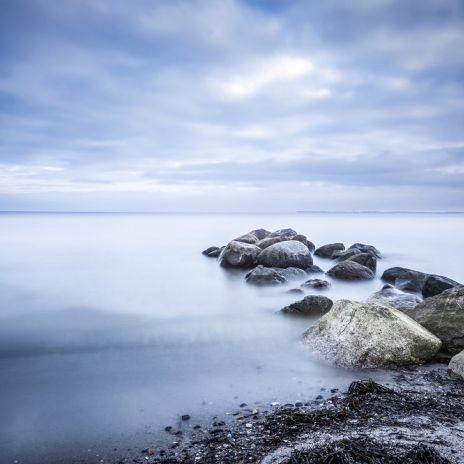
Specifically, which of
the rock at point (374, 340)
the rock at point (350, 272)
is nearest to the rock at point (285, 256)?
the rock at point (350, 272)

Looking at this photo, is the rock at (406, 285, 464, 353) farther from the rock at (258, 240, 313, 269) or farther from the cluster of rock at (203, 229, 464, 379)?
the rock at (258, 240, 313, 269)

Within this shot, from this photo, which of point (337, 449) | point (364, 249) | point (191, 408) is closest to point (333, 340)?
point (191, 408)

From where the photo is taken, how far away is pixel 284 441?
4.54 metres

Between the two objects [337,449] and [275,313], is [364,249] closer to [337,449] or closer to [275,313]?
[275,313]

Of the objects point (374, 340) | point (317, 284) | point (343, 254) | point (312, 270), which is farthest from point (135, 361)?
point (343, 254)

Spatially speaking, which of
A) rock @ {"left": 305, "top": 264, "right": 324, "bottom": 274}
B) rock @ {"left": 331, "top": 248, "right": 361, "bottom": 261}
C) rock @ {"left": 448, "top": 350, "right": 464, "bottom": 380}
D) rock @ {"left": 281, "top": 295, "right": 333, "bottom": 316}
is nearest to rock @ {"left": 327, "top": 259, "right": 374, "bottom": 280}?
rock @ {"left": 305, "top": 264, "right": 324, "bottom": 274}

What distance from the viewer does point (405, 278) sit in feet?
50.5

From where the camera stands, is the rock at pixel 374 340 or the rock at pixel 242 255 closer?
the rock at pixel 374 340

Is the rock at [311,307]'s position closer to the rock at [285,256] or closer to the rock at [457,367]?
the rock at [457,367]

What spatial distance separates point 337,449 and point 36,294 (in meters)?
13.0

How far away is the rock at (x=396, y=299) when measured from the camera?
979 centimetres

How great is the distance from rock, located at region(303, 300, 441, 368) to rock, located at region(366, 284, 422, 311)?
2.26 metres

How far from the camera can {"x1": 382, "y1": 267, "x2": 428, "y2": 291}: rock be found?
47.4ft

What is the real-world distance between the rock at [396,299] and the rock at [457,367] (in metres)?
3.02
